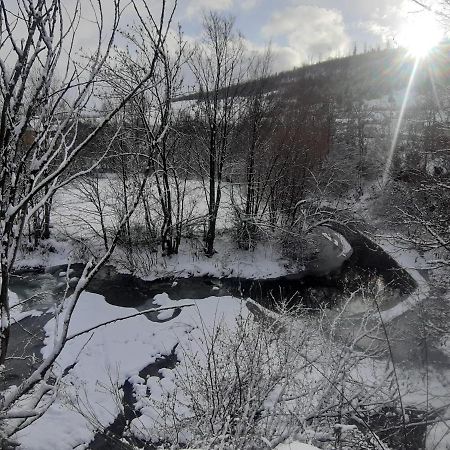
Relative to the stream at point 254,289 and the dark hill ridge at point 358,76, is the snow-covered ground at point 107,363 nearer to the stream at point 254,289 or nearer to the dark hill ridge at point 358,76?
the stream at point 254,289

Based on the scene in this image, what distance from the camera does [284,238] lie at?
14.8m

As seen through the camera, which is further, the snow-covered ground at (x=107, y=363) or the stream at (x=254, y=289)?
the stream at (x=254, y=289)

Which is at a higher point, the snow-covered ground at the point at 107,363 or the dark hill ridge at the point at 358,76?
the dark hill ridge at the point at 358,76

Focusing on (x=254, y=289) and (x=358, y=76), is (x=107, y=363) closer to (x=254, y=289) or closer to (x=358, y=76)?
(x=254, y=289)

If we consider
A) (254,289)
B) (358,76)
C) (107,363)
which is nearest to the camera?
(107,363)

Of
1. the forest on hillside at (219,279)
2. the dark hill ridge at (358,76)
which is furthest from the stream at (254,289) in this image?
the dark hill ridge at (358,76)

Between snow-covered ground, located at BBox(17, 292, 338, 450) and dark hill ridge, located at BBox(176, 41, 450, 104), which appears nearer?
snow-covered ground, located at BBox(17, 292, 338, 450)

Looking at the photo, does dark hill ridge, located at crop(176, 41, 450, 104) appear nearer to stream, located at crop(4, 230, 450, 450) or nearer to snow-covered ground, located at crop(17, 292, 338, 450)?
stream, located at crop(4, 230, 450, 450)

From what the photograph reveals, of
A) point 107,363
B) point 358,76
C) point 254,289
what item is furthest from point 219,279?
point 358,76

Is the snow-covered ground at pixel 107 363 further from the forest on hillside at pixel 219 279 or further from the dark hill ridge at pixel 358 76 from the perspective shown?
the dark hill ridge at pixel 358 76

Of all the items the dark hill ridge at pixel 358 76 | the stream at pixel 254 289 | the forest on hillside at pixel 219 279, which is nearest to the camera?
the forest on hillside at pixel 219 279

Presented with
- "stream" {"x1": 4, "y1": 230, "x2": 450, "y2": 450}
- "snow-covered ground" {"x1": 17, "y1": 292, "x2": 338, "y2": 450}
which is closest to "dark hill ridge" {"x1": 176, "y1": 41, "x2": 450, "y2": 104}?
"stream" {"x1": 4, "y1": 230, "x2": 450, "y2": 450}

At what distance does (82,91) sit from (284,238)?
1326cm

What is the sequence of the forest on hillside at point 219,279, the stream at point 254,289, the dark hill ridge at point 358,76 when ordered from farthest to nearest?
the dark hill ridge at point 358,76 → the stream at point 254,289 → the forest on hillside at point 219,279
